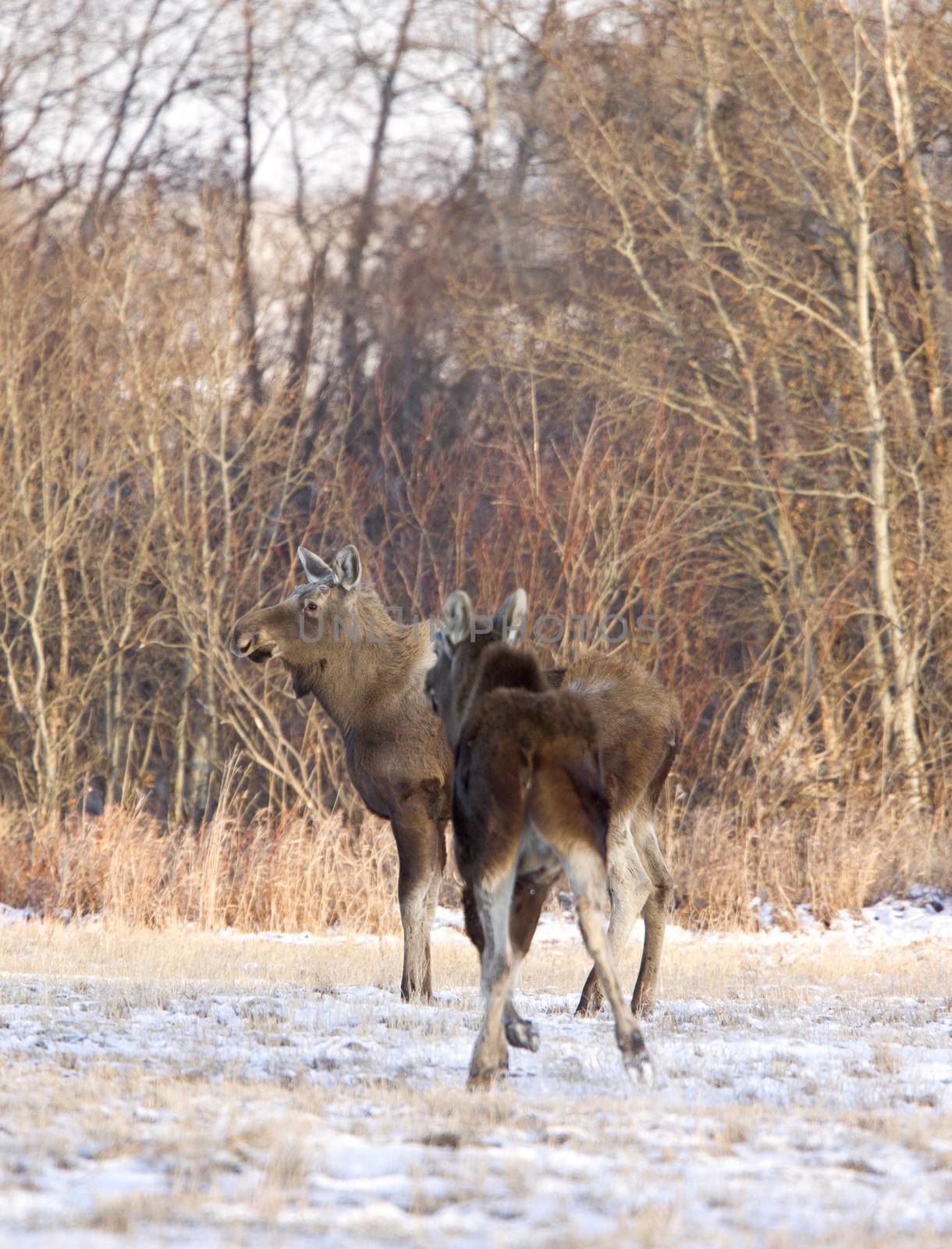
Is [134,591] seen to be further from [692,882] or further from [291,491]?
[692,882]

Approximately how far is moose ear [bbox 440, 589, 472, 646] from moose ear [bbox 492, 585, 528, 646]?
0.40 feet

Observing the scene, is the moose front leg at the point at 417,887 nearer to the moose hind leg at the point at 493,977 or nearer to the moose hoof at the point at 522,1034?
the moose hoof at the point at 522,1034

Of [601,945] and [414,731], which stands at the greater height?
[414,731]

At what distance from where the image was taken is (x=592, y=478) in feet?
53.4

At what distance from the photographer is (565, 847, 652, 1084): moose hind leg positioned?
5.39m

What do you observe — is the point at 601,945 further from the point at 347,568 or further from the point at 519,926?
the point at 347,568

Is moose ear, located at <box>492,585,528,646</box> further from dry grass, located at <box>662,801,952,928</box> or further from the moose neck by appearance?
dry grass, located at <box>662,801,952,928</box>

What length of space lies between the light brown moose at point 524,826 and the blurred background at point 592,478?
28.4 feet

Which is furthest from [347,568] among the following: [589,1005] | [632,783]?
[589,1005]

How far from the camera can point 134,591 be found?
64.3 ft

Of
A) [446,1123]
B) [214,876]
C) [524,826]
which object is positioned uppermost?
[524,826]

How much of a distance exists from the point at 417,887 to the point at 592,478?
837cm

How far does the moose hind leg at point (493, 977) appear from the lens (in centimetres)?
541

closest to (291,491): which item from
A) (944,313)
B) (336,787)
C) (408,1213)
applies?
(336,787)
